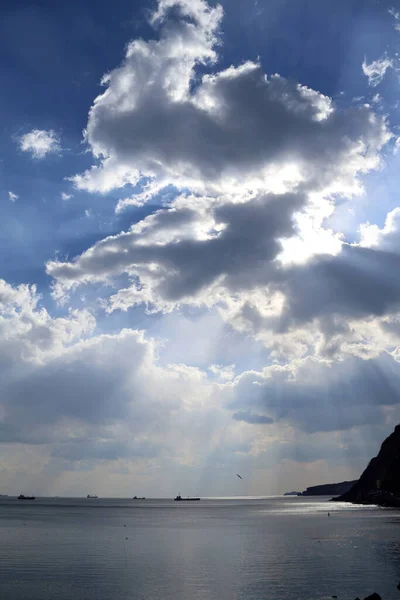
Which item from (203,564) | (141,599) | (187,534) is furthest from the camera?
(187,534)

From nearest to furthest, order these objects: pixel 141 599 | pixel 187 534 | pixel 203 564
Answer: pixel 141 599 < pixel 203 564 < pixel 187 534

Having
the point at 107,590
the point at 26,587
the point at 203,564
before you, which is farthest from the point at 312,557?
the point at 26,587

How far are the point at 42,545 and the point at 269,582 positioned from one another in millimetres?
55012

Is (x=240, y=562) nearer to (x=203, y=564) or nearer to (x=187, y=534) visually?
(x=203, y=564)

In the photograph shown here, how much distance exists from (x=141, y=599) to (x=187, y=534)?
77314mm

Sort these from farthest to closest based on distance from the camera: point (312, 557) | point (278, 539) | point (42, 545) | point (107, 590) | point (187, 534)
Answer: point (187, 534) < point (278, 539) < point (42, 545) < point (312, 557) < point (107, 590)

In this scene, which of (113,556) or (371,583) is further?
(113,556)

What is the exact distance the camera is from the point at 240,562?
79.6 metres

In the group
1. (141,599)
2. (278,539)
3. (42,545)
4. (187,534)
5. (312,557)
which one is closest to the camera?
(141,599)

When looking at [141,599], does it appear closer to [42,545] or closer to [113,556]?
[113,556]

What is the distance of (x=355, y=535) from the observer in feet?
389

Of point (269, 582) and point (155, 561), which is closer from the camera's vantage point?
point (269, 582)

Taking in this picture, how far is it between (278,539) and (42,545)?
1873 inches

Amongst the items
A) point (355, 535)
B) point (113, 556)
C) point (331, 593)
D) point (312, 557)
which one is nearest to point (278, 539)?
point (355, 535)
